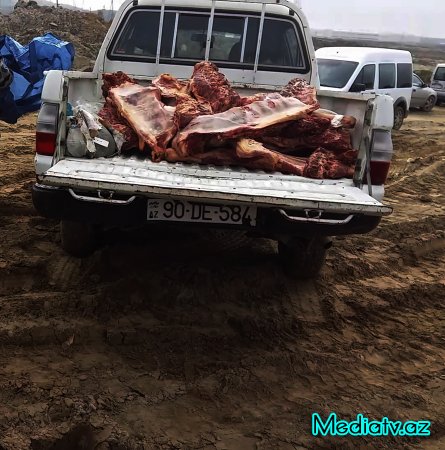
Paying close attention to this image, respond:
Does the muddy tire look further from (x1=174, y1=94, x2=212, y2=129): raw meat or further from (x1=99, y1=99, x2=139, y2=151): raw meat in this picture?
(x1=99, y1=99, x2=139, y2=151): raw meat

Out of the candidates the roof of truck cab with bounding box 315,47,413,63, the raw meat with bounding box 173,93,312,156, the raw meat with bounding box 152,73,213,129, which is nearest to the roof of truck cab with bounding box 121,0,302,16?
the raw meat with bounding box 152,73,213,129

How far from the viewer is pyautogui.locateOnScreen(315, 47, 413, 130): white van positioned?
499 inches

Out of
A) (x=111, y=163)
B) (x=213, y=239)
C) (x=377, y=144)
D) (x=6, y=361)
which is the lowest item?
(x=6, y=361)

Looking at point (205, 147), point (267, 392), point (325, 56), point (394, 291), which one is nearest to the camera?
point (267, 392)

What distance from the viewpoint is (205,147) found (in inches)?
156

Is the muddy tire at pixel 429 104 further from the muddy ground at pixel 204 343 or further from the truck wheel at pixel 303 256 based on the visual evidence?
the truck wheel at pixel 303 256

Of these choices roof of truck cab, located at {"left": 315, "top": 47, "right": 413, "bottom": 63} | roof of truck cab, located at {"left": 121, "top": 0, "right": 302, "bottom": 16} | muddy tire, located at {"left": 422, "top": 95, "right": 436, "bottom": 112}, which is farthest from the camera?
muddy tire, located at {"left": 422, "top": 95, "right": 436, "bottom": 112}

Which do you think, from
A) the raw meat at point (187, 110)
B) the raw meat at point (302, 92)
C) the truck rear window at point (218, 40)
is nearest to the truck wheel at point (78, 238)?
the raw meat at point (187, 110)

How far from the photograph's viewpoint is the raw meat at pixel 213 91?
4.48 metres

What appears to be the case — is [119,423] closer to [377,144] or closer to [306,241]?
[306,241]

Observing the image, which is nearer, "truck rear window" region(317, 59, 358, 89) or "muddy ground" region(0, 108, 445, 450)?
"muddy ground" region(0, 108, 445, 450)

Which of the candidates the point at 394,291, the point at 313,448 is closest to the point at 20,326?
the point at 313,448

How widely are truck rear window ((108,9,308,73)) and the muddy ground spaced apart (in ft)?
5.94

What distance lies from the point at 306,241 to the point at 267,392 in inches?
56.7
